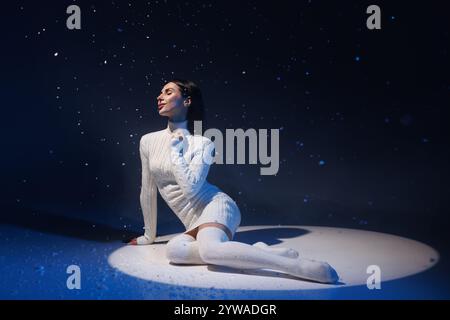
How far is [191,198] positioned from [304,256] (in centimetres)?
67

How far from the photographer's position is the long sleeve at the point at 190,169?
2.72 meters

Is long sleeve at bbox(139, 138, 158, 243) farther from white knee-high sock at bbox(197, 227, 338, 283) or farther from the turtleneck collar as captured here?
white knee-high sock at bbox(197, 227, 338, 283)

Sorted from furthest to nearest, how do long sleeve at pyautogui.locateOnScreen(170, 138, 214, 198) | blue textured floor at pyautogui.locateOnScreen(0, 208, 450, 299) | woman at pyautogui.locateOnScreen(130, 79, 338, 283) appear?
1. long sleeve at pyautogui.locateOnScreen(170, 138, 214, 198)
2. woman at pyautogui.locateOnScreen(130, 79, 338, 283)
3. blue textured floor at pyautogui.locateOnScreen(0, 208, 450, 299)

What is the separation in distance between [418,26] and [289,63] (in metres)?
0.98

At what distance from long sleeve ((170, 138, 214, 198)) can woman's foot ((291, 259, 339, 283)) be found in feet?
2.52

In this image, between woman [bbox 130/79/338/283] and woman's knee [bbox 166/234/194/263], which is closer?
woman [bbox 130/79/338/283]

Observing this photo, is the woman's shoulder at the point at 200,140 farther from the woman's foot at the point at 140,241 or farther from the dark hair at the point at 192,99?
the woman's foot at the point at 140,241

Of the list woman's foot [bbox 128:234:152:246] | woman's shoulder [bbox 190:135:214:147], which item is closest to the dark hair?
woman's shoulder [bbox 190:135:214:147]

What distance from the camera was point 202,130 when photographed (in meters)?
3.07

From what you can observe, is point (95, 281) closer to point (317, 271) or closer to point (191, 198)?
point (191, 198)

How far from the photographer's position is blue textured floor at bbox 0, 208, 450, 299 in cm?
205

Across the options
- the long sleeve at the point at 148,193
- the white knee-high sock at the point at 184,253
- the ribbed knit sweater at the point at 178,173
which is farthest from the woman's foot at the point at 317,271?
the long sleeve at the point at 148,193

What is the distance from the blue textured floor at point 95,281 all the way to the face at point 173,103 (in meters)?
0.81
